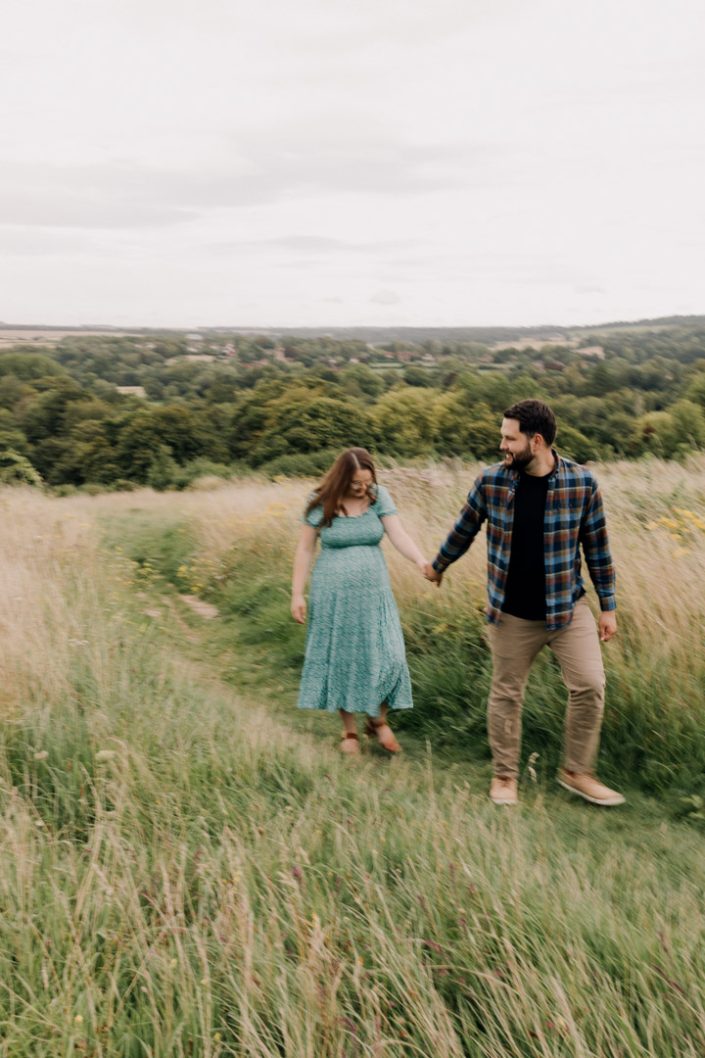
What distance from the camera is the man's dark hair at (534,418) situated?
3.77 meters

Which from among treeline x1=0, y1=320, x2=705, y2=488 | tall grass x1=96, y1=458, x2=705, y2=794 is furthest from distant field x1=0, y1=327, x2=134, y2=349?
tall grass x1=96, y1=458, x2=705, y2=794

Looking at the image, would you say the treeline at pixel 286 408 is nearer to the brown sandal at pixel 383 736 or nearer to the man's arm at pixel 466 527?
the brown sandal at pixel 383 736

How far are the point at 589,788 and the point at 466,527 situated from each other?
1.56 meters

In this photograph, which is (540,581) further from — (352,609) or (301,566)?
(301,566)

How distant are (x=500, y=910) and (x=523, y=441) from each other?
2.19 m

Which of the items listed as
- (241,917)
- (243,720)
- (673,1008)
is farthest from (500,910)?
(243,720)

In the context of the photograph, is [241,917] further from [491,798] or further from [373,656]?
[373,656]

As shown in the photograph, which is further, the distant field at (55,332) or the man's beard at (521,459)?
the distant field at (55,332)

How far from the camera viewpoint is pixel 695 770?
4.18 metres

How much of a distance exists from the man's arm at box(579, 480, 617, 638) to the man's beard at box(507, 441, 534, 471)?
14.9 inches

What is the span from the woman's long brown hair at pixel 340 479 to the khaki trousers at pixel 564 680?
1.21m

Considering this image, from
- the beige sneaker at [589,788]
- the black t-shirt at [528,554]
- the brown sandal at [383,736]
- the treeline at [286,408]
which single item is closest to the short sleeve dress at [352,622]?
the brown sandal at [383,736]

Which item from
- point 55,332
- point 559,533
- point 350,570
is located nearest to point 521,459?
point 559,533

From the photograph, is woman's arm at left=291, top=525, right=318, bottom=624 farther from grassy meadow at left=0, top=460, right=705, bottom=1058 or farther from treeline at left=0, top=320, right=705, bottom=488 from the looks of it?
treeline at left=0, top=320, right=705, bottom=488
